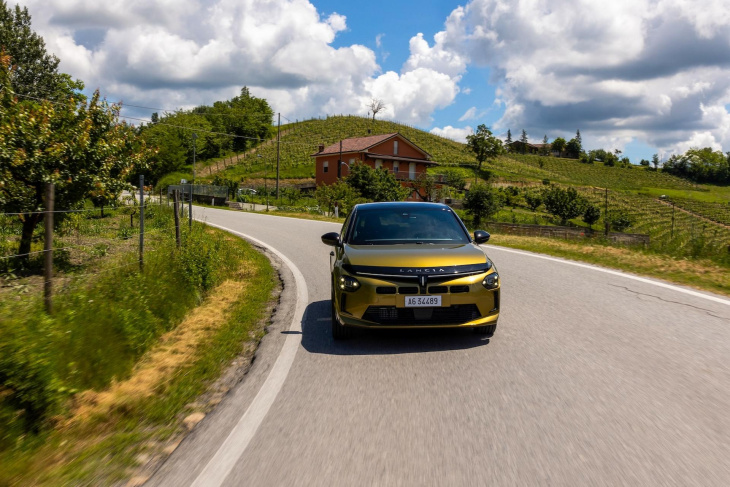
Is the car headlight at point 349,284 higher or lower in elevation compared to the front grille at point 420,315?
higher

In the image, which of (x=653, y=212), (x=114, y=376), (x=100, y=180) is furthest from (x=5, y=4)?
(x=653, y=212)

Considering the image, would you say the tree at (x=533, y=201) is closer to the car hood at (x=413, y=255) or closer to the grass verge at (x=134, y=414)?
the car hood at (x=413, y=255)

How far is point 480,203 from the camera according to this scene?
54219 mm

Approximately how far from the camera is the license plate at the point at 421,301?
5.23m

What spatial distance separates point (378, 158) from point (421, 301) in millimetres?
58519

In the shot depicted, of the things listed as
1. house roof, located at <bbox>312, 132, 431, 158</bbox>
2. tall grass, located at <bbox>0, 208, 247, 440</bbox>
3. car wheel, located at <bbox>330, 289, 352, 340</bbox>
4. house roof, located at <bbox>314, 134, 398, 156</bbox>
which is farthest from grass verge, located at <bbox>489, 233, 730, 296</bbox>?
house roof, located at <bbox>314, 134, 398, 156</bbox>

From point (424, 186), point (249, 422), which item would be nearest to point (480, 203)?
point (424, 186)

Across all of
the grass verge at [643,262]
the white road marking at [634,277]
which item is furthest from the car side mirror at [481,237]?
the grass verge at [643,262]

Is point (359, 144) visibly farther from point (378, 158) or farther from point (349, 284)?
point (349, 284)

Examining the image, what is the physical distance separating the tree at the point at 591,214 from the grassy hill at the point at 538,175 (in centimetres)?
137

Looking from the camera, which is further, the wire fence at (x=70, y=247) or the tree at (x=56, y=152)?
the tree at (x=56, y=152)

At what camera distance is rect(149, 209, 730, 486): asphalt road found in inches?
116

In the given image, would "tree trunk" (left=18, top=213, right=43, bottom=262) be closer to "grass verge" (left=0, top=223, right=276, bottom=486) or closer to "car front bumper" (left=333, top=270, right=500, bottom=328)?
"grass verge" (left=0, top=223, right=276, bottom=486)

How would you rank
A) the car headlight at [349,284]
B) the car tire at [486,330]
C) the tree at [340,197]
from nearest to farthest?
the car headlight at [349,284] < the car tire at [486,330] < the tree at [340,197]
